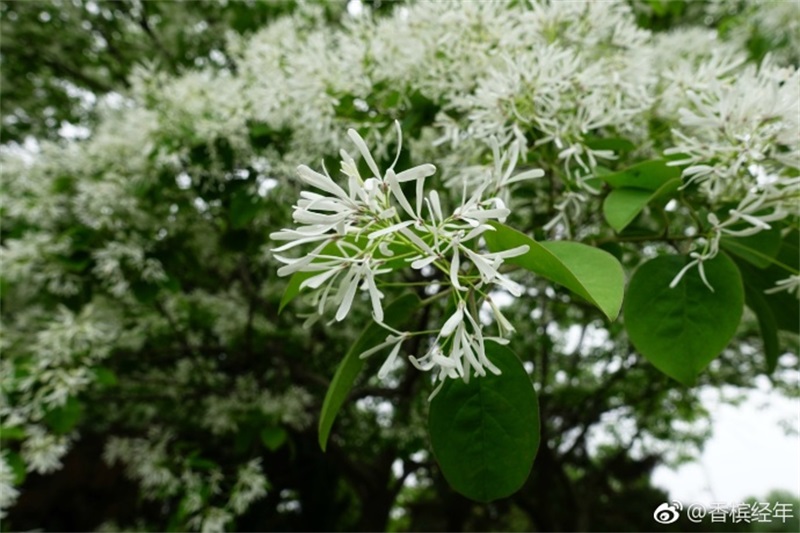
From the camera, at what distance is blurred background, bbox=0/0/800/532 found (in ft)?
5.77

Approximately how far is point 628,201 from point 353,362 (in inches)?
17.0

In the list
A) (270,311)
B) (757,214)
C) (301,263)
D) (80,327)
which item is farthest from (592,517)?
(301,263)

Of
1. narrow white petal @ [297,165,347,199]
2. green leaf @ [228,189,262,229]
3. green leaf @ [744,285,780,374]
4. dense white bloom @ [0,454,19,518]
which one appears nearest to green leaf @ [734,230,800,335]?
green leaf @ [744,285,780,374]

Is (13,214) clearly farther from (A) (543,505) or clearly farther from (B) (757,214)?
(A) (543,505)

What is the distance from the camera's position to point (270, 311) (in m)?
2.76

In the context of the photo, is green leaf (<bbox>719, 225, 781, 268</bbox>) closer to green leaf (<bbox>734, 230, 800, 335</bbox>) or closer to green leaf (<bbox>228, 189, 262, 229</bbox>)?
green leaf (<bbox>734, 230, 800, 335</bbox>)

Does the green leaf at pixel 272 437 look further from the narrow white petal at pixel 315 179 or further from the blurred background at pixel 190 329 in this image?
the narrow white petal at pixel 315 179

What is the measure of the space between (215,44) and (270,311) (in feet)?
4.82

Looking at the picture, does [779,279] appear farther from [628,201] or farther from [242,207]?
[242,207]

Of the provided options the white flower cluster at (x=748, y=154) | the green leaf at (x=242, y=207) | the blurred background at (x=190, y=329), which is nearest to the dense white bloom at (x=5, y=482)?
the blurred background at (x=190, y=329)

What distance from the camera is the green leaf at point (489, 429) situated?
2.16 ft

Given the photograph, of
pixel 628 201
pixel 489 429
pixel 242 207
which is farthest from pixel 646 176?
pixel 242 207

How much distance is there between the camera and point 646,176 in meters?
0.85

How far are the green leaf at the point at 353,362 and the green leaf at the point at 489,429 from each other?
101mm
